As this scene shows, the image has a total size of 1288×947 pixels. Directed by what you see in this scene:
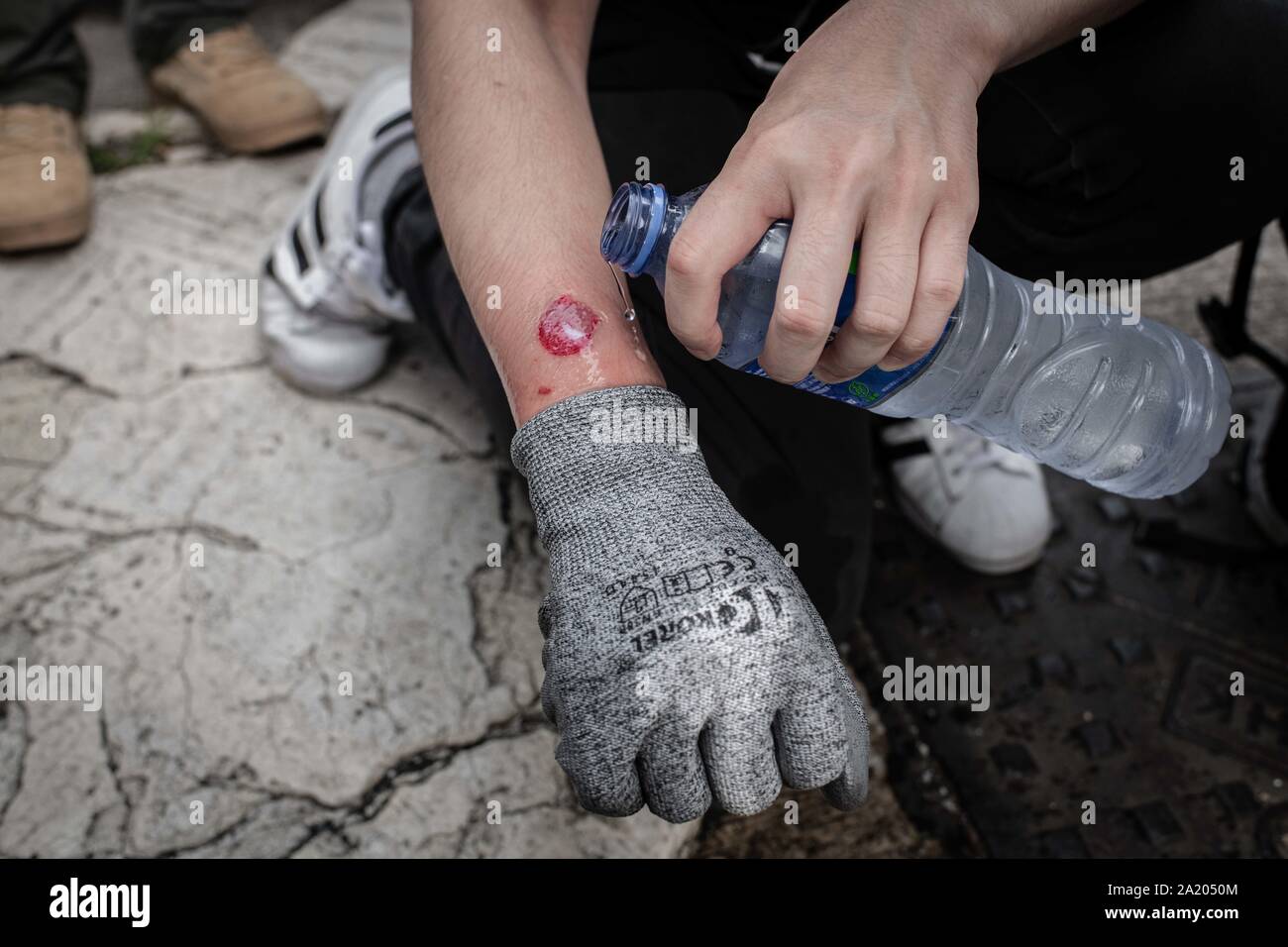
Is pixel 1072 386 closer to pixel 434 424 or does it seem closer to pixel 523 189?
pixel 523 189

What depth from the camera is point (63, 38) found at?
102 inches

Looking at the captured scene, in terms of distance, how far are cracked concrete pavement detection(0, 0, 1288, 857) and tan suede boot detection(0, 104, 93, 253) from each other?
75 mm

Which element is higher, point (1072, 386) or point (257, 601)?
point (1072, 386)

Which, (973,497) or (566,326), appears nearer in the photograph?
(566,326)

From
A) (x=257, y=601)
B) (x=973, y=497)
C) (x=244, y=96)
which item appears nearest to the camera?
(x=257, y=601)

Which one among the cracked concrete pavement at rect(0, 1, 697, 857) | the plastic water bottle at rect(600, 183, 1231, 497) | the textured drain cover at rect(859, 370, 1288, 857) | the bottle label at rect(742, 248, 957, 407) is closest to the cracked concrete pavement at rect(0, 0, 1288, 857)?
the cracked concrete pavement at rect(0, 1, 697, 857)

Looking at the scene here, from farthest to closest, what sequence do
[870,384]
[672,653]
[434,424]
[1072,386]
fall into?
[434,424]
[1072,386]
[870,384]
[672,653]

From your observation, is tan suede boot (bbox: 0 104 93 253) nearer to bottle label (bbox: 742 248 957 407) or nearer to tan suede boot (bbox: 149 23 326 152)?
tan suede boot (bbox: 149 23 326 152)

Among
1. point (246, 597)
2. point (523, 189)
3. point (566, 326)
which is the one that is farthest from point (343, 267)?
point (566, 326)

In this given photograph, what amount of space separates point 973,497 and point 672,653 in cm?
106

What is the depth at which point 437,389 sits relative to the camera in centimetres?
204

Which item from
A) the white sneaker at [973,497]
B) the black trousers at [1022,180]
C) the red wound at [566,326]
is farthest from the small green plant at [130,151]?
the white sneaker at [973,497]

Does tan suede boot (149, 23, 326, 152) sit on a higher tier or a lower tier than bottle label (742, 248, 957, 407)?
higher

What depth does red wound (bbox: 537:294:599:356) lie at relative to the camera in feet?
3.71
